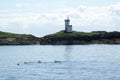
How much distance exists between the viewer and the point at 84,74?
73688 millimetres

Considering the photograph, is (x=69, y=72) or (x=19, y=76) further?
(x=69, y=72)

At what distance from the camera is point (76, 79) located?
2645 inches

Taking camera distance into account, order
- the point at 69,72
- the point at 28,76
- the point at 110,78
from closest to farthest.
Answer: the point at 110,78 < the point at 28,76 < the point at 69,72

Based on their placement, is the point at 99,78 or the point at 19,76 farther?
the point at 19,76

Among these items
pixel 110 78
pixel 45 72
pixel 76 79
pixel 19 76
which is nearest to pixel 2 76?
pixel 19 76

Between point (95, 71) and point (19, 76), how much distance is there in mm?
16513

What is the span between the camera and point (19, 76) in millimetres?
72312

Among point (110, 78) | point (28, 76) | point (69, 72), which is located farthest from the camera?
point (69, 72)

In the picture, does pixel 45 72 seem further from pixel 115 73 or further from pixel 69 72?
pixel 115 73

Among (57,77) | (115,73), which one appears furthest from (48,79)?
(115,73)

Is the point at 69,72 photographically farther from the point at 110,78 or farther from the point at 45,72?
the point at 110,78

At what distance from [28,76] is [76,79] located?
10143 mm

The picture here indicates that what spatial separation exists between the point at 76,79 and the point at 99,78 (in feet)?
13.7

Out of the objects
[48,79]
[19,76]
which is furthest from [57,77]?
[19,76]
